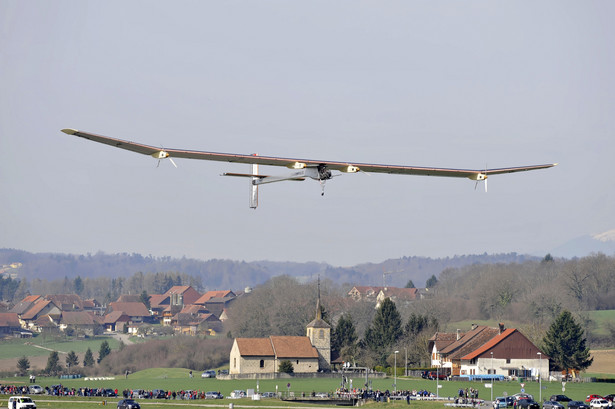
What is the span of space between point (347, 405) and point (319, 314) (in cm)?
5193

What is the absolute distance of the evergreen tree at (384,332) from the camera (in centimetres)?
13350

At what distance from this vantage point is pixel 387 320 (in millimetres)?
136000

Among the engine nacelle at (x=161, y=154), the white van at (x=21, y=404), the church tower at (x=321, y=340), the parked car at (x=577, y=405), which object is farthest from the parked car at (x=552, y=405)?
the church tower at (x=321, y=340)

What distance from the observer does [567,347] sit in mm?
113000

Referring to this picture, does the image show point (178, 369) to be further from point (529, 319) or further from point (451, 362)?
point (529, 319)

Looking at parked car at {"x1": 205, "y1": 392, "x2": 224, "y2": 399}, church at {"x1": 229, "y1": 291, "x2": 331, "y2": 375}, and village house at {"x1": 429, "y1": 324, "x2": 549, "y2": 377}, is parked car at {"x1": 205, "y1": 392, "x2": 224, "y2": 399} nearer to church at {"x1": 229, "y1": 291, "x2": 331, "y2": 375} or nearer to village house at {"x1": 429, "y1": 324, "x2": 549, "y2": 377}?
church at {"x1": 229, "y1": 291, "x2": 331, "y2": 375}

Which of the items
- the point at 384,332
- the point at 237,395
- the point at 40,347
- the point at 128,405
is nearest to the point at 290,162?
the point at 128,405

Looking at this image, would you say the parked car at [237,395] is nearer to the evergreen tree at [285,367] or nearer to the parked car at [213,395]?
the parked car at [213,395]

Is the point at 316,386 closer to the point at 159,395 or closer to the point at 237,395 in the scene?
the point at 237,395

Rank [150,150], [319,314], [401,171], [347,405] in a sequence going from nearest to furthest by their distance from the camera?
[150,150] < [401,171] < [347,405] < [319,314]

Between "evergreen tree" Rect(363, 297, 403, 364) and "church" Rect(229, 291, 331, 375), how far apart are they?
961 centimetres

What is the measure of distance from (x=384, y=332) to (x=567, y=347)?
98.3 feet

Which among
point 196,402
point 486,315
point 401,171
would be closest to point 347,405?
point 196,402

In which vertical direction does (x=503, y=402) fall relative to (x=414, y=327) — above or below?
below
